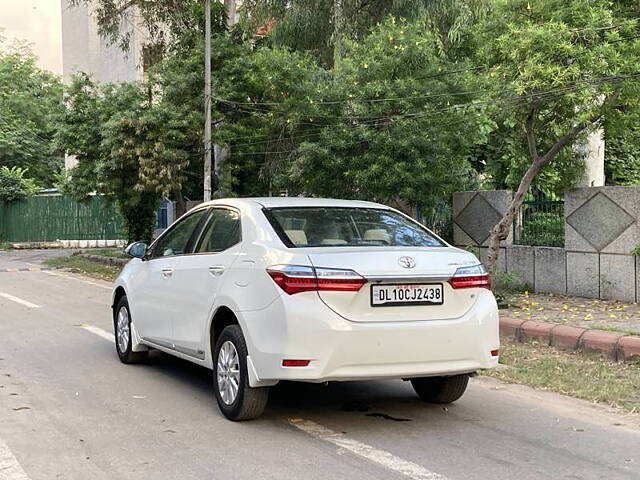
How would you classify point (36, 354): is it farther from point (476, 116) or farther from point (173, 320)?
point (476, 116)

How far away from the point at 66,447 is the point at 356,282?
2.18 metres

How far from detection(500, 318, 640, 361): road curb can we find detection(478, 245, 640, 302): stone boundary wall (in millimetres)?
2521

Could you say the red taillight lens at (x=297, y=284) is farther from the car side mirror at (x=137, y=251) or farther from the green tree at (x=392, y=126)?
the green tree at (x=392, y=126)

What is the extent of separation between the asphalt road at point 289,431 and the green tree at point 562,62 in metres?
4.38

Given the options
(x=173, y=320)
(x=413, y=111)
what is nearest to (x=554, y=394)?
(x=173, y=320)

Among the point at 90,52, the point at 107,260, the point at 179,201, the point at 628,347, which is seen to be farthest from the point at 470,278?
the point at 90,52

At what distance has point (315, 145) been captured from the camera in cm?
1387

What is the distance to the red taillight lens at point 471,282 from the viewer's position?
542 cm

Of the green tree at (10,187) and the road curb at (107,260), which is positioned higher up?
the green tree at (10,187)

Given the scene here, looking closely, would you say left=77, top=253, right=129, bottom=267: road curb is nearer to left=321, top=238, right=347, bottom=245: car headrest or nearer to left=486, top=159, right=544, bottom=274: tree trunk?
left=486, top=159, right=544, bottom=274: tree trunk

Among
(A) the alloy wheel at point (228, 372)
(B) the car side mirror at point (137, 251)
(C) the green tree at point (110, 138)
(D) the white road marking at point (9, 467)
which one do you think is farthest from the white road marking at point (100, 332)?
(C) the green tree at point (110, 138)

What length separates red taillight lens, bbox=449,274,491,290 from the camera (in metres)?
5.42

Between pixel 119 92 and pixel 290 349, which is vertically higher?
pixel 119 92

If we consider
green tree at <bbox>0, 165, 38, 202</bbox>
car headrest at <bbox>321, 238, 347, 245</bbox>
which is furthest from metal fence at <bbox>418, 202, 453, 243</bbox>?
green tree at <bbox>0, 165, 38, 202</bbox>
